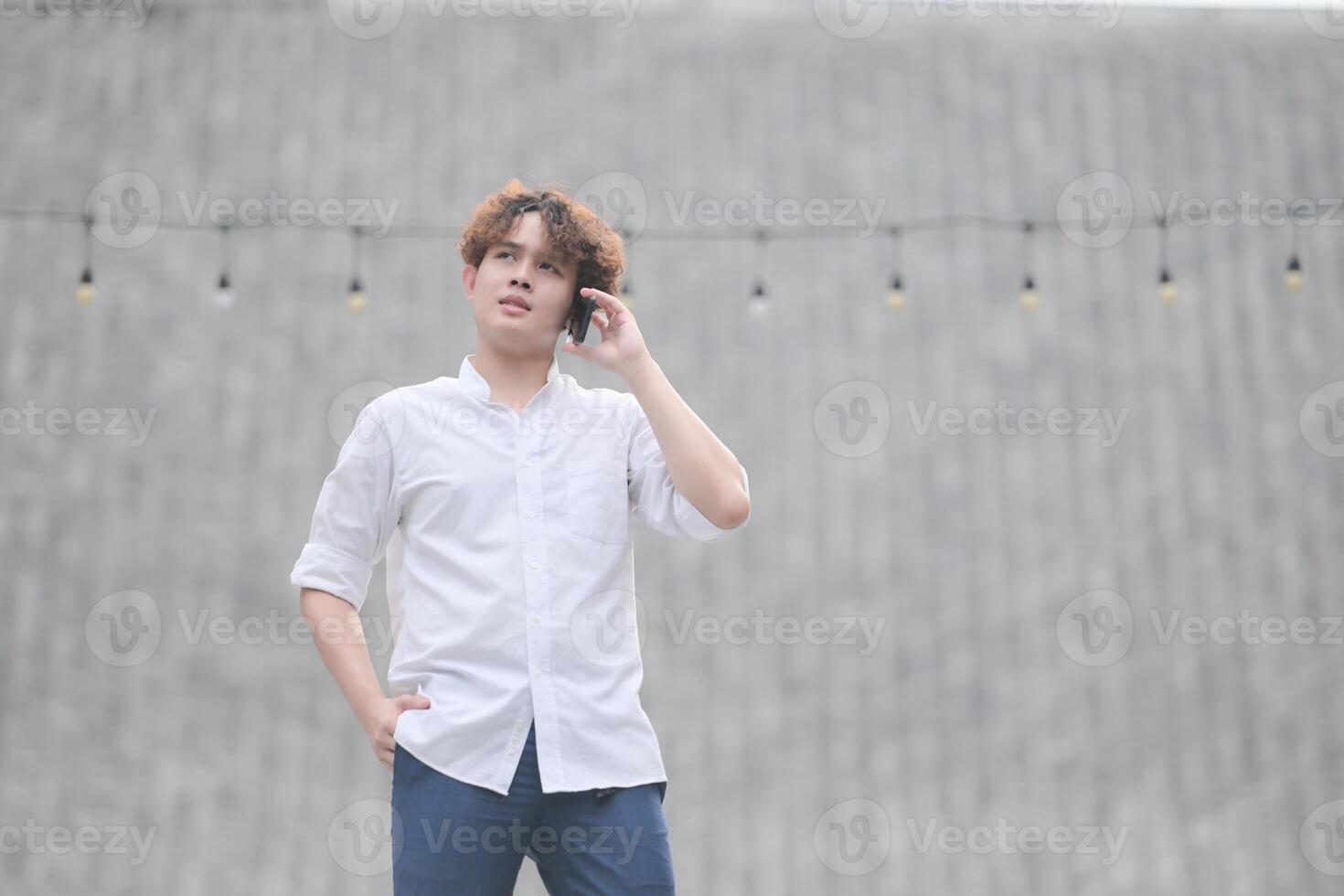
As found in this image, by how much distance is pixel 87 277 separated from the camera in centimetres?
407

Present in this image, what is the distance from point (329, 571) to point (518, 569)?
0.20 metres

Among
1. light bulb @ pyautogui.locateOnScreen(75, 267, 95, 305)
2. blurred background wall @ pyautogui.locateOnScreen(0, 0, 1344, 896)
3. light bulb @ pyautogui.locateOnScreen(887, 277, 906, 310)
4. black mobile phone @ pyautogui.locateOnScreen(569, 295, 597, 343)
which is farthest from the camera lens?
light bulb @ pyautogui.locateOnScreen(887, 277, 906, 310)

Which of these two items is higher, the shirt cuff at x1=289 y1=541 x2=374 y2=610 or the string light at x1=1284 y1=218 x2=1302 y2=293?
the string light at x1=1284 y1=218 x2=1302 y2=293

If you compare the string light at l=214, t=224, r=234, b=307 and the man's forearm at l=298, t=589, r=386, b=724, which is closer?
the man's forearm at l=298, t=589, r=386, b=724

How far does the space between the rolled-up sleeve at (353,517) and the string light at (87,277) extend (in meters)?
3.15

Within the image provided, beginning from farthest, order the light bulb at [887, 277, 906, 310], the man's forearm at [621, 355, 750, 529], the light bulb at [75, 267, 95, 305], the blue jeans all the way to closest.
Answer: the light bulb at [887, 277, 906, 310] → the light bulb at [75, 267, 95, 305] → the man's forearm at [621, 355, 750, 529] → the blue jeans

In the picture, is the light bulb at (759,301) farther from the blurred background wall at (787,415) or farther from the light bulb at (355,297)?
the light bulb at (355,297)

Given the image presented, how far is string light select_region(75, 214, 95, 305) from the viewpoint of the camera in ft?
13.4

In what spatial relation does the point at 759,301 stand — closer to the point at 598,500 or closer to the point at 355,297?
the point at 355,297

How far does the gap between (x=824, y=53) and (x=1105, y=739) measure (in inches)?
96.9

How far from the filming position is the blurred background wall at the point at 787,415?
12.9ft

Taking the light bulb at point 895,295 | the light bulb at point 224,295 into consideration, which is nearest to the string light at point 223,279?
the light bulb at point 224,295

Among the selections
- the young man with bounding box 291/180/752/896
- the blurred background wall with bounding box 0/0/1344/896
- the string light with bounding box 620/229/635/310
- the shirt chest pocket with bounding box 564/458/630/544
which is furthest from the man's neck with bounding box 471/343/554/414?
the string light with bounding box 620/229/635/310

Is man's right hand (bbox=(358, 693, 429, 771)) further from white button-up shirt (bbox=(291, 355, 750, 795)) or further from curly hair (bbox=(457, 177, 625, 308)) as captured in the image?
curly hair (bbox=(457, 177, 625, 308))
